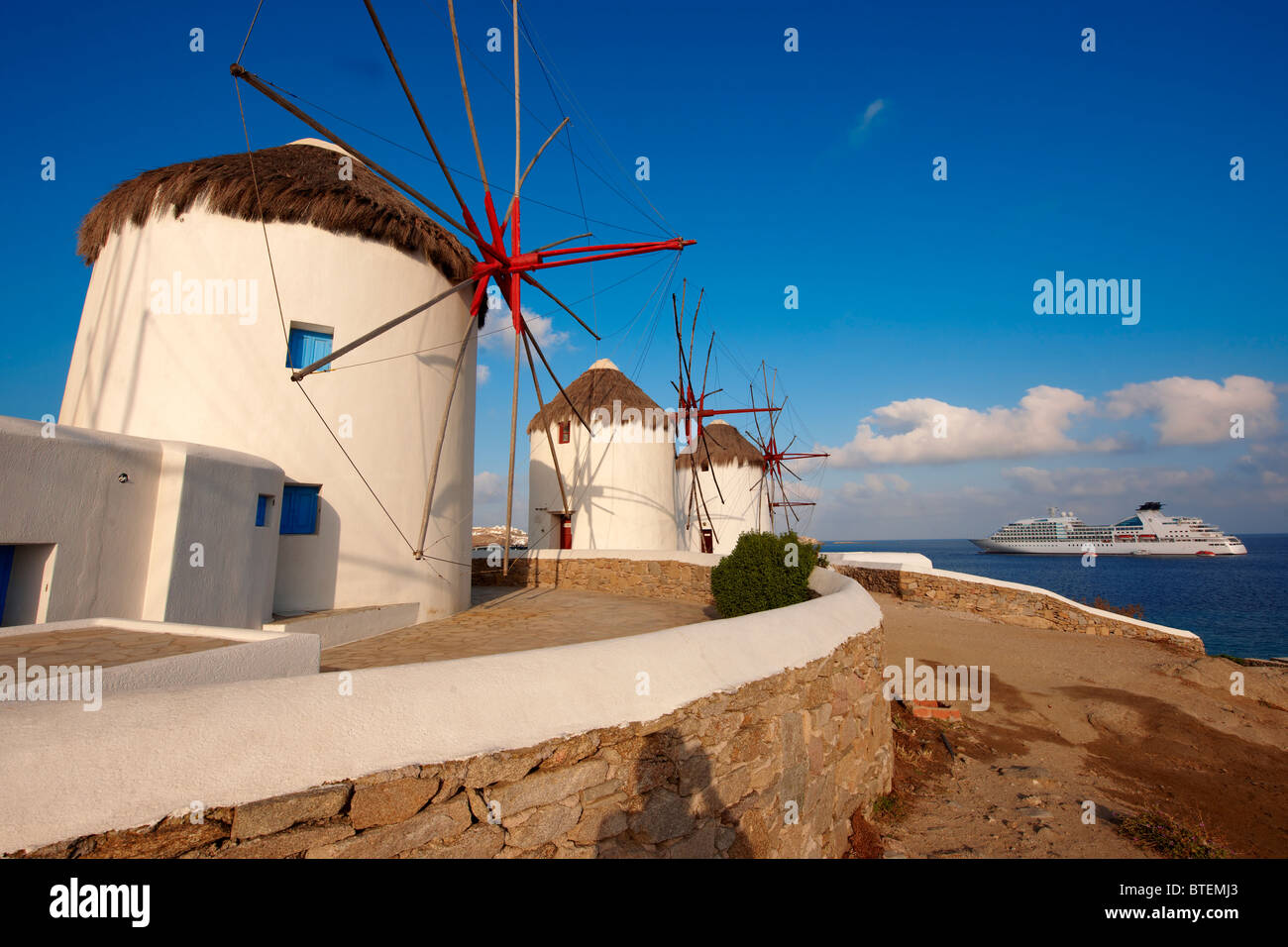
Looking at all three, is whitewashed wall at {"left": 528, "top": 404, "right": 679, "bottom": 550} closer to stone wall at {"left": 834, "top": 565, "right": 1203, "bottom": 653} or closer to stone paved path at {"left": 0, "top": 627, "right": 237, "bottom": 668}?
stone wall at {"left": 834, "top": 565, "right": 1203, "bottom": 653}

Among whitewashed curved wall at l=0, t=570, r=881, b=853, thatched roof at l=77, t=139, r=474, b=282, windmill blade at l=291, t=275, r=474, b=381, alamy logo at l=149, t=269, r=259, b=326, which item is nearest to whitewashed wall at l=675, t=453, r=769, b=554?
thatched roof at l=77, t=139, r=474, b=282

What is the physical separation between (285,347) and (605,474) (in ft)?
35.2

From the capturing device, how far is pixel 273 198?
7551 mm

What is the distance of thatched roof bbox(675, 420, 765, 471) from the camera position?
2556 centimetres

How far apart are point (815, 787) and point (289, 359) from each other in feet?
24.4

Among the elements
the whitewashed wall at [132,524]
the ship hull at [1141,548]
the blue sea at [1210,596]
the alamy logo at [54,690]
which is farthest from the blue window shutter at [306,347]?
the ship hull at [1141,548]

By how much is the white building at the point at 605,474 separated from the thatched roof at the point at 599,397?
3 cm

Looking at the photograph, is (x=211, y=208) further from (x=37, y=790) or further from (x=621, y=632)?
(x=37, y=790)

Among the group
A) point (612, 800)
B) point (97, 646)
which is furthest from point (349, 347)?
point (612, 800)

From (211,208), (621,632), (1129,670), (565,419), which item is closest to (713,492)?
(565,419)

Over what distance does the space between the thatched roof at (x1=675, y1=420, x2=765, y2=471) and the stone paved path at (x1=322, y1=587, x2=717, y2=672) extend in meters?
13.4

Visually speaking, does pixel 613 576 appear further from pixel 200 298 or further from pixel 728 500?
pixel 728 500

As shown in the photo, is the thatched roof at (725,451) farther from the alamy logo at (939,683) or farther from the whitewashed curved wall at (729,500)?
the alamy logo at (939,683)
